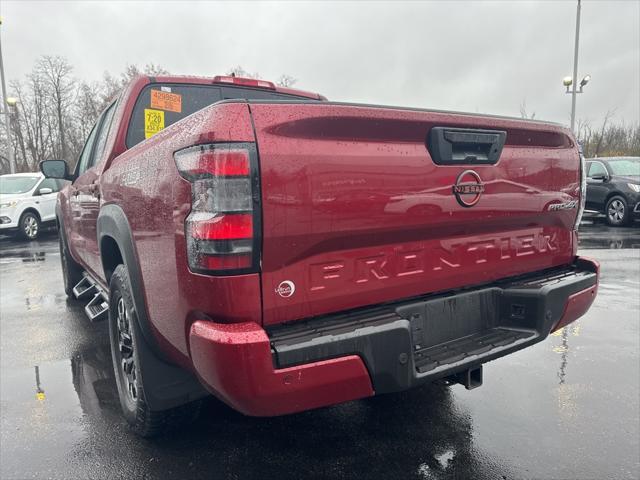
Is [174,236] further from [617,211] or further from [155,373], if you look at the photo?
[617,211]

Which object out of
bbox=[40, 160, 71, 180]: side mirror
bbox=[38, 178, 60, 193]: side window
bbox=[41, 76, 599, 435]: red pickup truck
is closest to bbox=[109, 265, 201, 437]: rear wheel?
bbox=[41, 76, 599, 435]: red pickup truck

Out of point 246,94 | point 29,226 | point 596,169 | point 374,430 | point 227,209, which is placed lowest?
point 374,430

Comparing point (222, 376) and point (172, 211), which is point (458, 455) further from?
point (172, 211)

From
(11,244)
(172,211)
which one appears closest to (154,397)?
(172,211)

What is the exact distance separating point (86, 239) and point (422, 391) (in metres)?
2.89

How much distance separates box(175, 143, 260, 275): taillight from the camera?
5.67ft

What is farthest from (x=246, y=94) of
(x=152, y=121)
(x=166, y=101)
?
(x=152, y=121)

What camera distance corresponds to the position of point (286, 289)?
186 cm

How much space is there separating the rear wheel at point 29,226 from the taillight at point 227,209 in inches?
522

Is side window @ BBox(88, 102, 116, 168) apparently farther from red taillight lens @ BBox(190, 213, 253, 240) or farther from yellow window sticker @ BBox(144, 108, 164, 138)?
red taillight lens @ BBox(190, 213, 253, 240)

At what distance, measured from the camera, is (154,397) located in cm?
239

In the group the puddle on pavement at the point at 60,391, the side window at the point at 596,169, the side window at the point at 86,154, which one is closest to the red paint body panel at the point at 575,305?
the puddle on pavement at the point at 60,391

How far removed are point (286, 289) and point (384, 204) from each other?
0.55 metres

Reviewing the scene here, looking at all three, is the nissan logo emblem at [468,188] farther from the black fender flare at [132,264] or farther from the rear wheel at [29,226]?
the rear wheel at [29,226]
